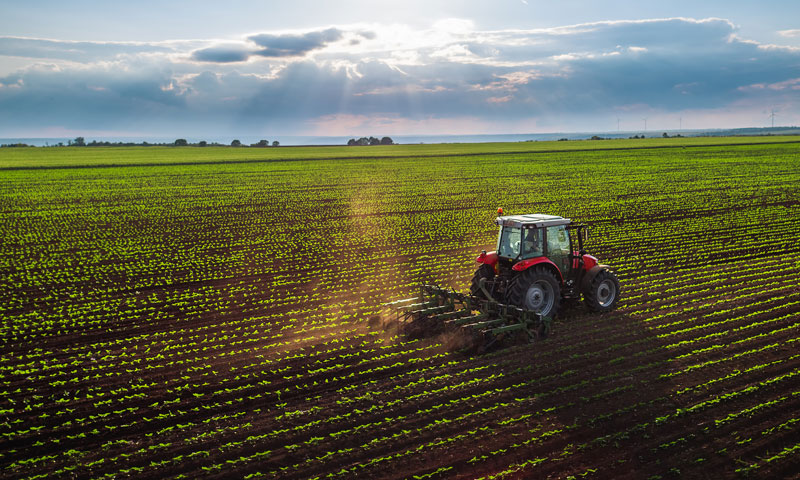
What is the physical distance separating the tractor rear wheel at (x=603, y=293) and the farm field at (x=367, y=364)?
0.29 m

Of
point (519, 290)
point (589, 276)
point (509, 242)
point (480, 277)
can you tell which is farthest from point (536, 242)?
point (589, 276)

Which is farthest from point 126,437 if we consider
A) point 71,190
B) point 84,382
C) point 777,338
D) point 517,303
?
point 71,190

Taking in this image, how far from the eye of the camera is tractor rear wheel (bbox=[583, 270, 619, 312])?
14.0 metres

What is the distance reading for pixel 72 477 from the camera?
812 centimetres

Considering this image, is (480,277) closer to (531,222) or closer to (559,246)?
(531,222)

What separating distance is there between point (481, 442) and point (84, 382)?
7410 millimetres

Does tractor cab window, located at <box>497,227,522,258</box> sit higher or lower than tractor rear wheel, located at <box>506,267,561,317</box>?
higher

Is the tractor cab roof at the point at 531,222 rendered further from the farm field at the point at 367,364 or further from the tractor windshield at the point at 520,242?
the farm field at the point at 367,364

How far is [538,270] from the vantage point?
13.0 m

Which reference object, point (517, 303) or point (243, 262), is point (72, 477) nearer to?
point (517, 303)

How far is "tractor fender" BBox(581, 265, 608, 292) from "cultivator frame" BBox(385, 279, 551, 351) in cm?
205

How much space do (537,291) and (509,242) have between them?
1.27 m

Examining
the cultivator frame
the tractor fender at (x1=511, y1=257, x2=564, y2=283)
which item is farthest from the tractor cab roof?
the cultivator frame

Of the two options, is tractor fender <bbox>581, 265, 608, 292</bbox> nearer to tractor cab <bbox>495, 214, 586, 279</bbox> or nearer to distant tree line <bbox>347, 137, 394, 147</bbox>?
tractor cab <bbox>495, 214, 586, 279</bbox>
